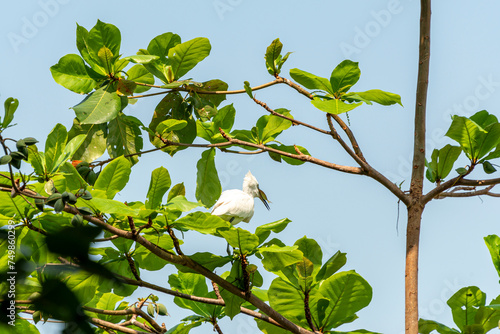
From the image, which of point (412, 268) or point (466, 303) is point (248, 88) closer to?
point (412, 268)

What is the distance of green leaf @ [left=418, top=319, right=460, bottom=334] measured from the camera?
7.26 ft

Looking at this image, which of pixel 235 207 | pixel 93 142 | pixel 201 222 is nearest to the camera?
pixel 201 222

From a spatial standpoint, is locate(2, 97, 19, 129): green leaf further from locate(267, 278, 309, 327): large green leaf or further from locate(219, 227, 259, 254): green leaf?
locate(267, 278, 309, 327): large green leaf

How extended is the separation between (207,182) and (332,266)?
2.30ft

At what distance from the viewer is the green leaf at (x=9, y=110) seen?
143 centimetres

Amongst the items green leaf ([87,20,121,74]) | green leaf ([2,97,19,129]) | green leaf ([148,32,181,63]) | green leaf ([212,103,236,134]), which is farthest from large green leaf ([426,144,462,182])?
green leaf ([2,97,19,129])

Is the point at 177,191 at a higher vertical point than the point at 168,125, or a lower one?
lower

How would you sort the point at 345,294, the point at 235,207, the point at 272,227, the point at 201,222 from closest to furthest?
the point at 201,222 → the point at 272,227 → the point at 345,294 → the point at 235,207

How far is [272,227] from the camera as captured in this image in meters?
1.91

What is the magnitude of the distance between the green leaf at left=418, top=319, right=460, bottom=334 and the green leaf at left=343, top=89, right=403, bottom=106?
92 centimetres

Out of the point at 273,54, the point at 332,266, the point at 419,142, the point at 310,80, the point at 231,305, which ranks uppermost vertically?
the point at 273,54

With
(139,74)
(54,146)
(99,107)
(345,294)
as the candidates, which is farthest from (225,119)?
(345,294)

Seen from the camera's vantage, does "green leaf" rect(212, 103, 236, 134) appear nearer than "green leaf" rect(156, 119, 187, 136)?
No

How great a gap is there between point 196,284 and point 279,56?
1.06 metres
